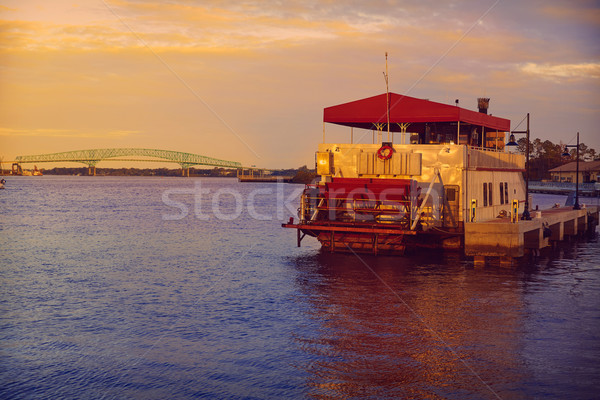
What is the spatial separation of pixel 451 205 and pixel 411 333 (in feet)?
44.1

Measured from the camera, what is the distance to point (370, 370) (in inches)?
508

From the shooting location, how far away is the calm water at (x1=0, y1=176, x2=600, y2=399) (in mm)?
12359

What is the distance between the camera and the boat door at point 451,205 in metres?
27.9

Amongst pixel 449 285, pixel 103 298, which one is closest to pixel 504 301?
pixel 449 285

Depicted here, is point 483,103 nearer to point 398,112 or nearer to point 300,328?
point 398,112

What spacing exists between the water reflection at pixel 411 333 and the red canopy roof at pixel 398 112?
730 centimetres

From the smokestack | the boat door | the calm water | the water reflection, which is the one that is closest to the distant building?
the smokestack

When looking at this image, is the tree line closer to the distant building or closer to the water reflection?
the distant building

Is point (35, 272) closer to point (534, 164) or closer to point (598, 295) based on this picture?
point (598, 295)

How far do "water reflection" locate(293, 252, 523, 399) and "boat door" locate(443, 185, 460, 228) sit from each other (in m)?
2.93

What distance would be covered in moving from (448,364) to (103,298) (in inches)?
506

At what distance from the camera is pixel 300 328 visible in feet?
53.9

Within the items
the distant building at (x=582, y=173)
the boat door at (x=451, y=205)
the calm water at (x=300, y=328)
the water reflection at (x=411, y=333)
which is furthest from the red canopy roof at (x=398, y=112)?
the distant building at (x=582, y=173)

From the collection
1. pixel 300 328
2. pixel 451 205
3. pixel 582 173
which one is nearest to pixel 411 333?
pixel 300 328
